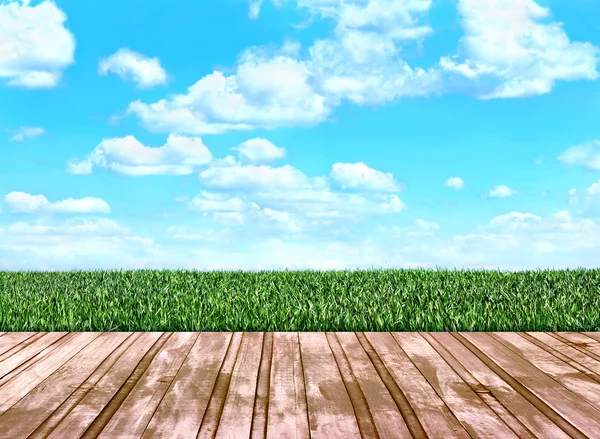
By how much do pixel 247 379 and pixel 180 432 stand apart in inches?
32.9

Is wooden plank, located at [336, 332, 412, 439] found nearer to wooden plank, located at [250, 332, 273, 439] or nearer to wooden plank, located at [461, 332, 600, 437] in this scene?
wooden plank, located at [250, 332, 273, 439]

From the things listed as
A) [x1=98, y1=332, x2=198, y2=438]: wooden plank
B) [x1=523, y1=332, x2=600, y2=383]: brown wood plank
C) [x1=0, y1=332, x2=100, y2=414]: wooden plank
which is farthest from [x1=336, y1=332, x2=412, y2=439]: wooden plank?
[x1=0, y1=332, x2=100, y2=414]: wooden plank

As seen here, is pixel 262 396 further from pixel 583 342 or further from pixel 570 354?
pixel 583 342

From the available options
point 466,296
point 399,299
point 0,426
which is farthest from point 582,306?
point 0,426

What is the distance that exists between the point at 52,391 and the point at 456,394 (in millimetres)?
2140

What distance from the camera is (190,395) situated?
3.07 meters

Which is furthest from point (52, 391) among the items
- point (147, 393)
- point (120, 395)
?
point (147, 393)

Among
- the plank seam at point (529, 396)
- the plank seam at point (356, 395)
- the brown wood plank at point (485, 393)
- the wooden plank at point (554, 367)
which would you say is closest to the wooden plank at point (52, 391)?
the plank seam at point (356, 395)

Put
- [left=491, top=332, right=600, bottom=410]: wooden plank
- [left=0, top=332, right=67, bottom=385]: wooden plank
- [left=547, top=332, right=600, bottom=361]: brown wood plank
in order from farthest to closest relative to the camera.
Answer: [left=547, top=332, right=600, bottom=361]: brown wood plank, [left=0, top=332, right=67, bottom=385]: wooden plank, [left=491, top=332, right=600, bottom=410]: wooden plank

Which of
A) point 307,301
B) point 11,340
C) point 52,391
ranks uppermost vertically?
point 307,301

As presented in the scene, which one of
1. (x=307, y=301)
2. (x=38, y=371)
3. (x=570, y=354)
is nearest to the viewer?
(x=38, y=371)

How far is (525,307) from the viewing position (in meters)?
6.67

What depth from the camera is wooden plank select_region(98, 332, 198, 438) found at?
2604 millimetres

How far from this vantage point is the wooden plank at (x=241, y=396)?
2.57m
